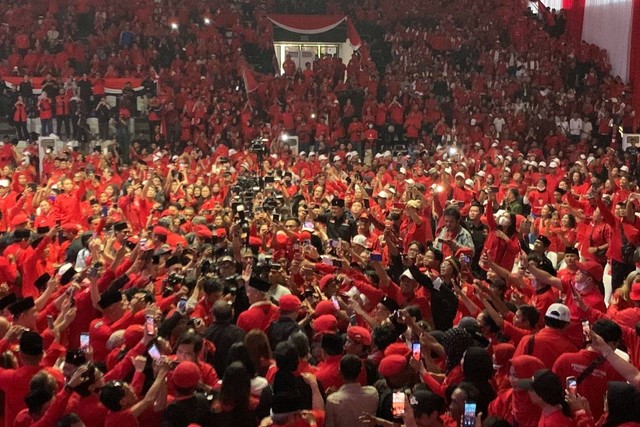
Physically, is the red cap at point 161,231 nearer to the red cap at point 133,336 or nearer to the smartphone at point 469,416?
the red cap at point 133,336

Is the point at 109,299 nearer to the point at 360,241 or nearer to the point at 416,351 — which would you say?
the point at 416,351

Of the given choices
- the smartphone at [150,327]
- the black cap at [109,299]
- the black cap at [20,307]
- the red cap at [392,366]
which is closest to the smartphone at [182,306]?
the black cap at [109,299]

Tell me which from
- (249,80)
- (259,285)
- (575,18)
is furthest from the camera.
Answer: (575,18)

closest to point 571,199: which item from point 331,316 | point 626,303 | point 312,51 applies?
point 626,303

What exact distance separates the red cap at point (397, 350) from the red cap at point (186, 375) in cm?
135

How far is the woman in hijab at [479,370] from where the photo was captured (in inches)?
201

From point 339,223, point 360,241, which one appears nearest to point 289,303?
point 360,241

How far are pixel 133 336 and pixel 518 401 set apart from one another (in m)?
2.63

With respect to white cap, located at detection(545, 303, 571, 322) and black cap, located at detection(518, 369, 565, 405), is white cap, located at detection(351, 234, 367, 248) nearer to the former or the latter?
white cap, located at detection(545, 303, 571, 322)

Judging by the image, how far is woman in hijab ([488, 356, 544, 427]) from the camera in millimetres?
4785

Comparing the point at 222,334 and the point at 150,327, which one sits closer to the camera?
the point at 150,327

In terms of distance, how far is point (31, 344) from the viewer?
527cm

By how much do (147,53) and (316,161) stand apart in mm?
9351

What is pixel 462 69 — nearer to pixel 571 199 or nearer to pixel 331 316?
pixel 571 199
